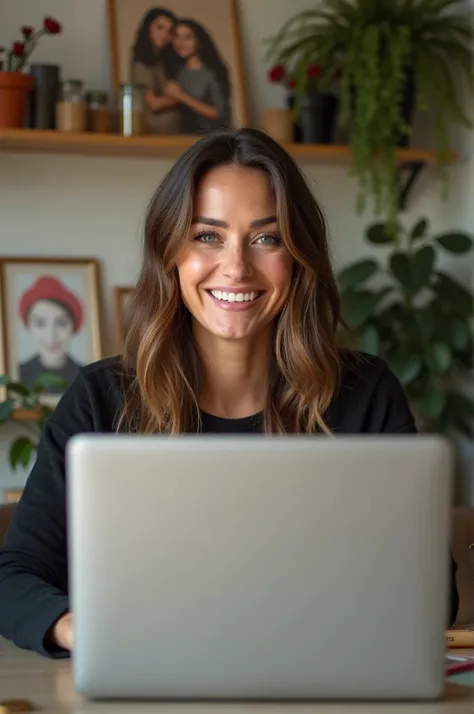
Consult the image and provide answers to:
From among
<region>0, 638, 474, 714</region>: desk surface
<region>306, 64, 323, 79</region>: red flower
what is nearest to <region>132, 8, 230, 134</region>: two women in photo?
<region>306, 64, 323, 79</region>: red flower

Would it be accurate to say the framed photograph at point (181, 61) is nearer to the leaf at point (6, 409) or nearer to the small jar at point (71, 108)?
the small jar at point (71, 108)

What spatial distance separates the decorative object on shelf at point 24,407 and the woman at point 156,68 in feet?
2.57

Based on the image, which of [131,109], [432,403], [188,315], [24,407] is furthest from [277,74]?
[188,315]

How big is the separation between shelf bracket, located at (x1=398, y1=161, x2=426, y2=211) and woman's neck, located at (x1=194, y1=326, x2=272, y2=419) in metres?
1.72

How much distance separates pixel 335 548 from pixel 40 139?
232 cm

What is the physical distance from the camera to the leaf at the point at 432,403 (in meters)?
3.49

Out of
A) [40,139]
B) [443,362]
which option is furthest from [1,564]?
[443,362]

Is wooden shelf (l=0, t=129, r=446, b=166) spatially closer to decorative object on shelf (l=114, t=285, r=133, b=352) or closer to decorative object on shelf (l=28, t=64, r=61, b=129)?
decorative object on shelf (l=28, t=64, r=61, b=129)

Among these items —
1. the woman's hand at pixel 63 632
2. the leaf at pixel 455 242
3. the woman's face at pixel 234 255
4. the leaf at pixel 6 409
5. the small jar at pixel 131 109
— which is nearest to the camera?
the woman's hand at pixel 63 632

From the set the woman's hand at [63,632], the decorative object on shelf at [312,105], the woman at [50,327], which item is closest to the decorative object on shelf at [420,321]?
the decorative object on shelf at [312,105]

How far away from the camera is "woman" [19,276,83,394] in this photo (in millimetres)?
3406

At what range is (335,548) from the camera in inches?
45.1

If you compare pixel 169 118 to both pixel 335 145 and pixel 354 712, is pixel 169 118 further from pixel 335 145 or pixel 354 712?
pixel 354 712

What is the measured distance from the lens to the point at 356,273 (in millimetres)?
3562
